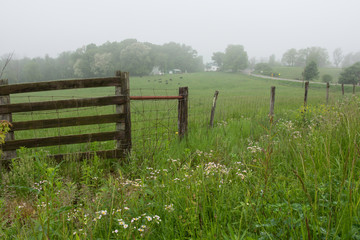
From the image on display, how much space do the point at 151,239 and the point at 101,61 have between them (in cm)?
7443

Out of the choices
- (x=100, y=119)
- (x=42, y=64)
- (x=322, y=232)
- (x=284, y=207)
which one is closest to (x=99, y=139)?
(x=100, y=119)

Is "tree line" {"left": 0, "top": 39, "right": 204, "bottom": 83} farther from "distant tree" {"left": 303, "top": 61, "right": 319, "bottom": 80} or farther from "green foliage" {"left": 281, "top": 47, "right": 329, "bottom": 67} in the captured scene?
"green foliage" {"left": 281, "top": 47, "right": 329, "bottom": 67}

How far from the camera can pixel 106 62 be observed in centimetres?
6956

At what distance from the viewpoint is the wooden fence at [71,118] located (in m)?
4.92

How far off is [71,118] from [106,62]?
227 ft

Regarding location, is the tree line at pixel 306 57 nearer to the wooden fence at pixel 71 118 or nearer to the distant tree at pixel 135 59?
the distant tree at pixel 135 59

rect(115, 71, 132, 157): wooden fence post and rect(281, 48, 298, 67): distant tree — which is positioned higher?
rect(281, 48, 298, 67): distant tree

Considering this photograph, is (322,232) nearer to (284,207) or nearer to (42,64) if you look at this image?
(284,207)

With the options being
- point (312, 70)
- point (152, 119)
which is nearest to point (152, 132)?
point (152, 119)

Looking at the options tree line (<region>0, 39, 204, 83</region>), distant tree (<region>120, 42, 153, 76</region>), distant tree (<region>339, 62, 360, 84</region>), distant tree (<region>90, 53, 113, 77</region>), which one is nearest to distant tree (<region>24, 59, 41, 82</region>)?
tree line (<region>0, 39, 204, 83</region>)

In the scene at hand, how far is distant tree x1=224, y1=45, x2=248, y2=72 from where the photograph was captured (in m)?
96.0

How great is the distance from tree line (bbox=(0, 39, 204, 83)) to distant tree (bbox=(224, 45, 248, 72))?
609 inches

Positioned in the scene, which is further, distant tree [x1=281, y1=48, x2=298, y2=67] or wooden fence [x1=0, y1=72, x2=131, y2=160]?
distant tree [x1=281, y1=48, x2=298, y2=67]

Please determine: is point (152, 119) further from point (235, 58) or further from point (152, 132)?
point (235, 58)
